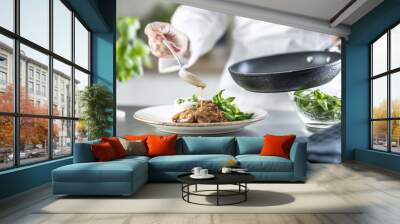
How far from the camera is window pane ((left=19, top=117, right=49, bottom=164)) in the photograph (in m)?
5.21

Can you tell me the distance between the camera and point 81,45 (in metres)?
7.80

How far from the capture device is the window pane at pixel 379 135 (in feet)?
26.3

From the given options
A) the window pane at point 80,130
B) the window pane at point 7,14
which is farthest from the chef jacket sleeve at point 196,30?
the window pane at point 7,14

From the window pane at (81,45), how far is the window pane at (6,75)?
2.57m

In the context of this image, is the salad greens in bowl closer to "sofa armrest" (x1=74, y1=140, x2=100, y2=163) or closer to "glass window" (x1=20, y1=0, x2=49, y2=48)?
"sofa armrest" (x1=74, y1=140, x2=100, y2=163)

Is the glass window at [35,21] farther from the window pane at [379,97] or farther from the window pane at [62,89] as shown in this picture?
the window pane at [379,97]

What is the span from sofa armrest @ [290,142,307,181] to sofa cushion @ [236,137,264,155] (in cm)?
79

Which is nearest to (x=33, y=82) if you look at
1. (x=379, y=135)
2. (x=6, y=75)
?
(x=6, y=75)

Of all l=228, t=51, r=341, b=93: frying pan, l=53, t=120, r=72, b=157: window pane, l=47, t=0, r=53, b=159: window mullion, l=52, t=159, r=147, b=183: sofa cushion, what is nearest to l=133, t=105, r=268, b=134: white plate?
l=228, t=51, r=341, b=93: frying pan

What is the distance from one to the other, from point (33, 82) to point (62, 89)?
116 cm

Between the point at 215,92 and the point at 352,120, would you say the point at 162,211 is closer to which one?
the point at 215,92

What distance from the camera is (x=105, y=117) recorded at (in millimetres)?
7699

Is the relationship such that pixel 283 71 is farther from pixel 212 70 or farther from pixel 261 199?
pixel 261 199

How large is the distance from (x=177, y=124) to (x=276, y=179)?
2.65 metres
